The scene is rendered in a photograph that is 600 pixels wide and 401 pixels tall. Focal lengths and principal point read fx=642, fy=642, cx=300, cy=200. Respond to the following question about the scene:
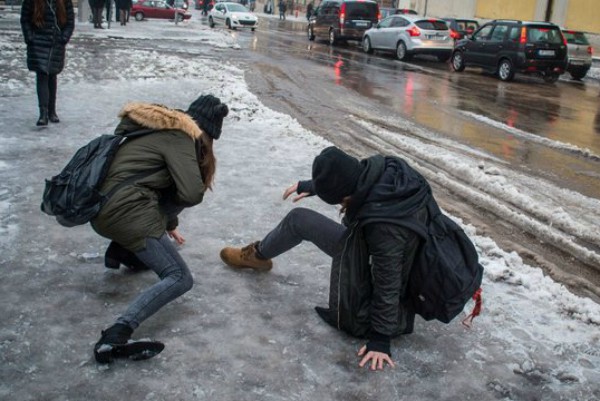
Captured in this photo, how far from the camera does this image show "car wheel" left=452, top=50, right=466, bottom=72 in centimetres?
2020

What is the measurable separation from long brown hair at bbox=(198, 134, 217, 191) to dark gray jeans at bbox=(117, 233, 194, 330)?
46cm

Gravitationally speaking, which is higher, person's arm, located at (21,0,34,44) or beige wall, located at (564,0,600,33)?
beige wall, located at (564,0,600,33)

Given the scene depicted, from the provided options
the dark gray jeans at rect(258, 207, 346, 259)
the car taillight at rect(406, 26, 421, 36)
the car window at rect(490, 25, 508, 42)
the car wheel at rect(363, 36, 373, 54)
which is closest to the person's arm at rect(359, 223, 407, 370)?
the dark gray jeans at rect(258, 207, 346, 259)

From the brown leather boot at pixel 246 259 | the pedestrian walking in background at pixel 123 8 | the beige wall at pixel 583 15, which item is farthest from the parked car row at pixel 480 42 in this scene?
the brown leather boot at pixel 246 259

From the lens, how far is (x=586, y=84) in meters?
20.2

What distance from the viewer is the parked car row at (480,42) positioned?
18312 millimetres

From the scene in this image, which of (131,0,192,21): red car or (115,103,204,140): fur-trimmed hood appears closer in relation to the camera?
(115,103,204,140): fur-trimmed hood

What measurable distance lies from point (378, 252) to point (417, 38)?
67.3ft

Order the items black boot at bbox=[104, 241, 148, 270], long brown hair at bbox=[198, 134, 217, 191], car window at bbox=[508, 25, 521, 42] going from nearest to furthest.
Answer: long brown hair at bbox=[198, 134, 217, 191], black boot at bbox=[104, 241, 148, 270], car window at bbox=[508, 25, 521, 42]

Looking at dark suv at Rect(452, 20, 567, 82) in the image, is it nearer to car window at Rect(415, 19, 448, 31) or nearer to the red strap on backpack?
car window at Rect(415, 19, 448, 31)

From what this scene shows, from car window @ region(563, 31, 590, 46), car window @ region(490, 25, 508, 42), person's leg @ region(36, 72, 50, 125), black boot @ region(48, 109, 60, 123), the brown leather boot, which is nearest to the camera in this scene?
the brown leather boot

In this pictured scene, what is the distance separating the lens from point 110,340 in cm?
319

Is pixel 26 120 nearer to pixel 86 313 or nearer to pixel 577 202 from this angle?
pixel 86 313

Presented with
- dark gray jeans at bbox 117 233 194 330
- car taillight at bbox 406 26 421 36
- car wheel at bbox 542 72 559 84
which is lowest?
dark gray jeans at bbox 117 233 194 330
